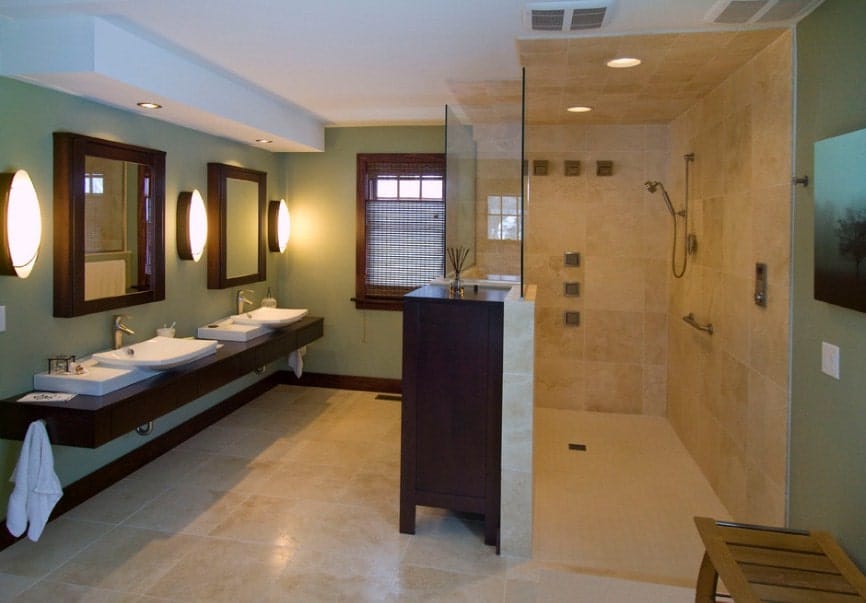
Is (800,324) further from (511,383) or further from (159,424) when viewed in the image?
(159,424)

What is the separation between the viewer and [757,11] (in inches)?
100

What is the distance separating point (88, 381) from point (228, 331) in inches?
58.7

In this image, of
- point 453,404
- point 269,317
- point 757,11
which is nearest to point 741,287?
point 757,11

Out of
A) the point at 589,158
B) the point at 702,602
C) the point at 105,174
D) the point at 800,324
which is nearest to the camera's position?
the point at 702,602

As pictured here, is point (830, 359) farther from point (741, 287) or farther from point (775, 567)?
point (741, 287)

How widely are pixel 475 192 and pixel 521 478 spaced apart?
2.24 meters

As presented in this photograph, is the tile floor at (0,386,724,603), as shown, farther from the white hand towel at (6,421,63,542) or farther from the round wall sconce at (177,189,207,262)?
the round wall sconce at (177,189,207,262)

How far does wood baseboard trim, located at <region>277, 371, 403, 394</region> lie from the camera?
5.96 m

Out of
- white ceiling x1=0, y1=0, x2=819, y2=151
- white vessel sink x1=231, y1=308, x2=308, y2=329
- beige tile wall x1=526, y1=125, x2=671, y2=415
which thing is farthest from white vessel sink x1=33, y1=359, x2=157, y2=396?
beige tile wall x1=526, y1=125, x2=671, y2=415

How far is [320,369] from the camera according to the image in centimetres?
611

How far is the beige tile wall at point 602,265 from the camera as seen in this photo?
17.2ft

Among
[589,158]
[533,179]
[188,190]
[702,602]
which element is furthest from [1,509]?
[589,158]

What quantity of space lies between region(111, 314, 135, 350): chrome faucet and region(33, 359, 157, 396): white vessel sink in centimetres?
46

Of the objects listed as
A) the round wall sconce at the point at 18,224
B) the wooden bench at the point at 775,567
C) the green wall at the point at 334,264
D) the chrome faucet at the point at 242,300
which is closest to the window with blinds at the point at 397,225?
the green wall at the point at 334,264
